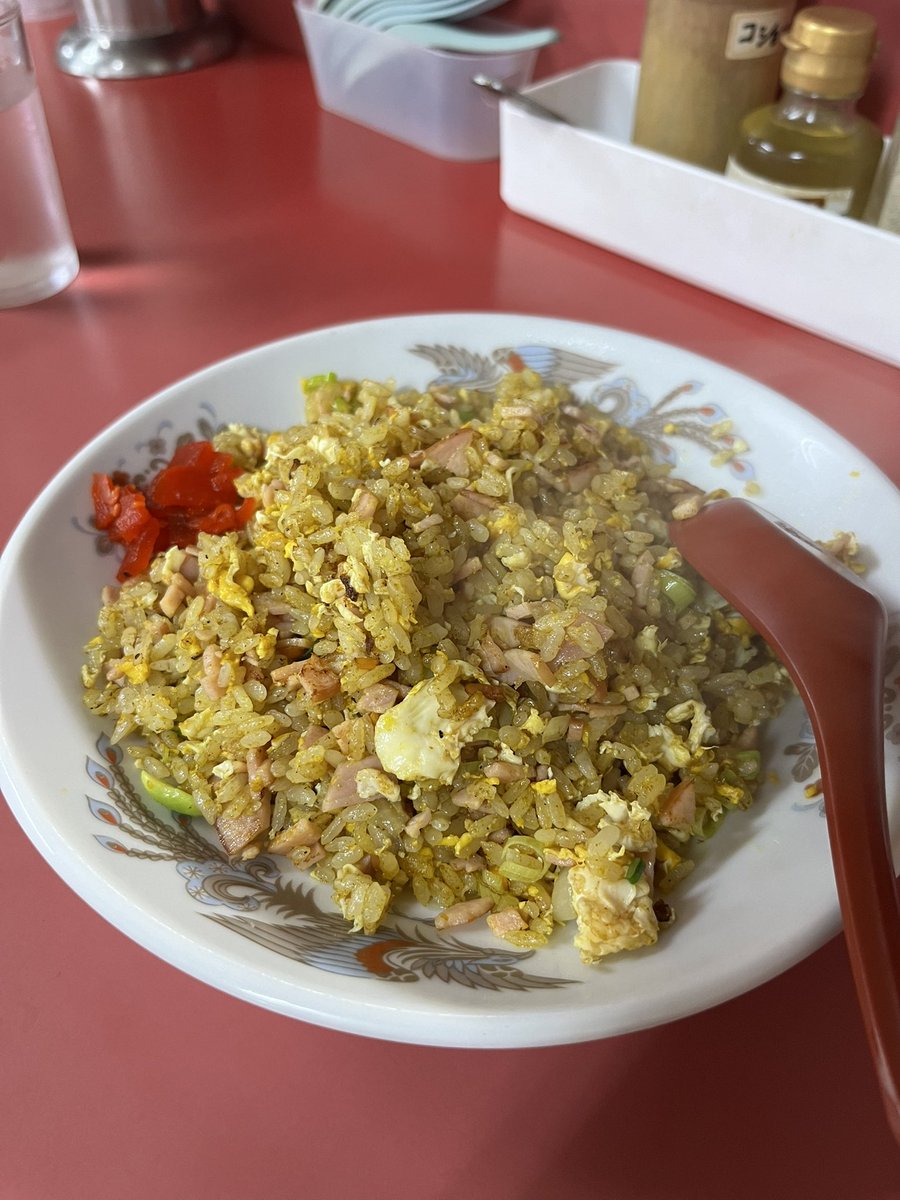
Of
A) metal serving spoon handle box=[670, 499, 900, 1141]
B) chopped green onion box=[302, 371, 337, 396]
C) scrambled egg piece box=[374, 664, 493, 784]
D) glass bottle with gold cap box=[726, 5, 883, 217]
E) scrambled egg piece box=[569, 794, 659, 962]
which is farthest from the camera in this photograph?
glass bottle with gold cap box=[726, 5, 883, 217]

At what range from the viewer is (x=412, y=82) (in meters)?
2.00

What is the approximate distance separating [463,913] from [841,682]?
403 millimetres

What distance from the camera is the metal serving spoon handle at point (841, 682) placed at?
0.62m

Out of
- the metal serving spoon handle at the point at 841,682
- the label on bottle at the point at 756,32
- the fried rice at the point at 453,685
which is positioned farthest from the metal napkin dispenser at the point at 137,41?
the metal serving spoon handle at the point at 841,682

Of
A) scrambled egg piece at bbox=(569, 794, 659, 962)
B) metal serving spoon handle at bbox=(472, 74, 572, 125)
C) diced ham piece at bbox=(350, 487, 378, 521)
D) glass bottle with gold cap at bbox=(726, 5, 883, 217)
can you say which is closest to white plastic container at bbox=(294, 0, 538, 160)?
metal serving spoon handle at bbox=(472, 74, 572, 125)

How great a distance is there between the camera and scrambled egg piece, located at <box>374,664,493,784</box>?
0.83 meters

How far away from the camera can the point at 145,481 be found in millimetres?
1120

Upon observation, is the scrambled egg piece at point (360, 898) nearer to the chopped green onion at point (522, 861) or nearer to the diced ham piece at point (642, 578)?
the chopped green onion at point (522, 861)

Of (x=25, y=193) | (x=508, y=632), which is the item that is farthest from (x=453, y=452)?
(x=25, y=193)

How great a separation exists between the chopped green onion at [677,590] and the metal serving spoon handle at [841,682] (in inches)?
1.4

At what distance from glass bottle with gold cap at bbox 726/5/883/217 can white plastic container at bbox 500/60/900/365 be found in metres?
0.07

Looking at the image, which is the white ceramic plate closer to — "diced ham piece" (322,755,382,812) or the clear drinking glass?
"diced ham piece" (322,755,382,812)

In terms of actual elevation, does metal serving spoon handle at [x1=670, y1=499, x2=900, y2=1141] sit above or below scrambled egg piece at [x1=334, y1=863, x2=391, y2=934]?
above

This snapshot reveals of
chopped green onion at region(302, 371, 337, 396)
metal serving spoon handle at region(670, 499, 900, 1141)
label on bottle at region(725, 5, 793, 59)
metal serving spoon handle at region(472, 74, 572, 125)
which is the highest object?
label on bottle at region(725, 5, 793, 59)
